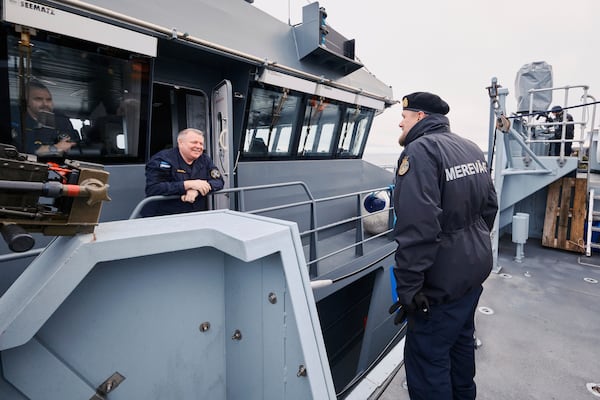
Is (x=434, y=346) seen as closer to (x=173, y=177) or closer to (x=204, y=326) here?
(x=204, y=326)

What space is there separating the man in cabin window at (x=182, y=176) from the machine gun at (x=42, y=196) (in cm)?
183

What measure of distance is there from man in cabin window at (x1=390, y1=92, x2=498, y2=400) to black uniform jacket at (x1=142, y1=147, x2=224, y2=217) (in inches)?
77.8

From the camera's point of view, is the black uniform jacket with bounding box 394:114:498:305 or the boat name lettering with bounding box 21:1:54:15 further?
the boat name lettering with bounding box 21:1:54:15

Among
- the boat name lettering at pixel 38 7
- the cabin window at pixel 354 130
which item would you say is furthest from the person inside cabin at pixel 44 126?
the cabin window at pixel 354 130

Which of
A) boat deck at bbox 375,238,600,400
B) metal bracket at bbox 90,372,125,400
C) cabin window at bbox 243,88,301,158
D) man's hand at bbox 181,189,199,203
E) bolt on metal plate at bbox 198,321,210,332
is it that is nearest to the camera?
metal bracket at bbox 90,372,125,400

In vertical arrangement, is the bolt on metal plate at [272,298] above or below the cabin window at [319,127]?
below

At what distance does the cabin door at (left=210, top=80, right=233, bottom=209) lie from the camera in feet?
12.0

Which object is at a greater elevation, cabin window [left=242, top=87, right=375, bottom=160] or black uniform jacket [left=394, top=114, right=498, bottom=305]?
cabin window [left=242, top=87, right=375, bottom=160]

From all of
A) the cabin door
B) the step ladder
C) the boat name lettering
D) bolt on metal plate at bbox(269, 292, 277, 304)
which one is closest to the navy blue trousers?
bolt on metal plate at bbox(269, 292, 277, 304)

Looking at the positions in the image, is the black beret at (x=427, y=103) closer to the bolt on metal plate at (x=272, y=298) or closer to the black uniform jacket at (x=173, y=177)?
the bolt on metal plate at (x=272, y=298)

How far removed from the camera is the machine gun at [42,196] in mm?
794

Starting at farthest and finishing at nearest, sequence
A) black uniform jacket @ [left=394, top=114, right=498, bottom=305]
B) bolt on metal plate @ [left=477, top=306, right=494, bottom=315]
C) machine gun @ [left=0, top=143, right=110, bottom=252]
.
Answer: bolt on metal plate @ [left=477, top=306, right=494, bottom=315] → black uniform jacket @ [left=394, top=114, right=498, bottom=305] → machine gun @ [left=0, top=143, right=110, bottom=252]

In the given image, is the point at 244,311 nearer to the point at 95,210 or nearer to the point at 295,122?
the point at 95,210

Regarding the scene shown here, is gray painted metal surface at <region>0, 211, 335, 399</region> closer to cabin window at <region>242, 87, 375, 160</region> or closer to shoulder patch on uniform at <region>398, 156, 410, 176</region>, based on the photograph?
shoulder patch on uniform at <region>398, 156, 410, 176</region>
